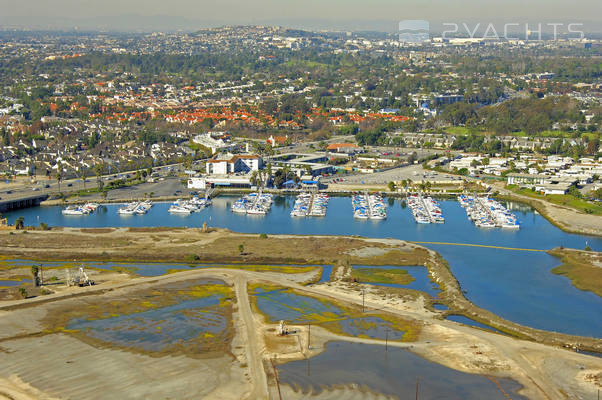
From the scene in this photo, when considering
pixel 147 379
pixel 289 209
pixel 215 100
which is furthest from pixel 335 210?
pixel 215 100

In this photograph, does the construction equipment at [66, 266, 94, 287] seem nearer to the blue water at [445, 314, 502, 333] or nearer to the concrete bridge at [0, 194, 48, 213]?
the blue water at [445, 314, 502, 333]

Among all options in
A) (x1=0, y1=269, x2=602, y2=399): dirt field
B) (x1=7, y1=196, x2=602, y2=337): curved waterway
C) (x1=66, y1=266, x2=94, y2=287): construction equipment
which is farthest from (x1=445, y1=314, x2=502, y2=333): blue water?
(x1=66, y1=266, x2=94, y2=287): construction equipment

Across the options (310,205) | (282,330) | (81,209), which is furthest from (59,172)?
(282,330)

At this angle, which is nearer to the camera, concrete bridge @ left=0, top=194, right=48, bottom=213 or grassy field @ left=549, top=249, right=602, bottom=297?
grassy field @ left=549, top=249, right=602, bottom=297

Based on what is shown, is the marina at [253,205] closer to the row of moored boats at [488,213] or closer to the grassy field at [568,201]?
the row of moored boats at [488,213]

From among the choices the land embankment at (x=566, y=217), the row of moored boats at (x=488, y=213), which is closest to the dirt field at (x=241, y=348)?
the row of moored boats at (x=488, y=213)
